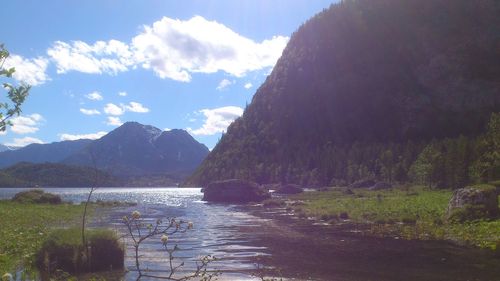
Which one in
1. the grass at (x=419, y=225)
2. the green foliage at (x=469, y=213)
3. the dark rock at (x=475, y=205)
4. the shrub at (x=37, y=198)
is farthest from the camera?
the shrub at (x=37, y=198)

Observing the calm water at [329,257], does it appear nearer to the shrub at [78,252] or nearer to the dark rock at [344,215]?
the shrub at [78,252]

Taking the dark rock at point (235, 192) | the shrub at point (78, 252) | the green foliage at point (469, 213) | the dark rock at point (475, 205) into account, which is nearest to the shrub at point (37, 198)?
the dark rock at point (235, 192)

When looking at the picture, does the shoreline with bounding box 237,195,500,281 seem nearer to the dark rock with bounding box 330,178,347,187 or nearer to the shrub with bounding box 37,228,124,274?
the shrub with bounding box 37,228,124,274

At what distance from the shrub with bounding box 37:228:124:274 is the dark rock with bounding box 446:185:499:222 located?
24855 millimetres

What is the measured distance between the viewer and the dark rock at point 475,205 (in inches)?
1326

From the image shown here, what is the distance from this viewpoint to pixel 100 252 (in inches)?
859

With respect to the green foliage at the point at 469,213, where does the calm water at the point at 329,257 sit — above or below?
below

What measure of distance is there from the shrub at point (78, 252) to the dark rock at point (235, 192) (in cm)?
8049

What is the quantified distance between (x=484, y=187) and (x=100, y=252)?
28029 mm

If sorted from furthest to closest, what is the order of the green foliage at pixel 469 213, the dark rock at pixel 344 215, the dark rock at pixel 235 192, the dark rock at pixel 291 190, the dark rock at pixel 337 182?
the dark rock at pixel 337 182, the dark rock at pixel 291 190, the dark rock at pixel 235 192, the dark rock at pixel 344 215, the green foliage at pixel 469 213

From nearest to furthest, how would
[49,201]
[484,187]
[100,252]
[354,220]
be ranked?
[100,252] < [484,187] < [354,220] < [49,201]

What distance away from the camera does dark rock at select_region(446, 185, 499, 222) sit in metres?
33.7

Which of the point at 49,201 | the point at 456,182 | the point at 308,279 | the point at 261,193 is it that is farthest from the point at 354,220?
the point at 261,193

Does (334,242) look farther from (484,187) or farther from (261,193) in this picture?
(261,193)
